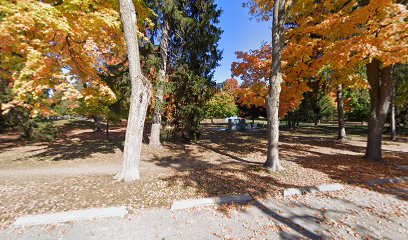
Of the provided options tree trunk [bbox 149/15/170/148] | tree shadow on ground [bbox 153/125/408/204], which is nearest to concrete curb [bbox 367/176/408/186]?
tree shadow on ground [bbox 153/125/408/204]

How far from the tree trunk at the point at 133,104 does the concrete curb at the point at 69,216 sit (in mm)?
1896

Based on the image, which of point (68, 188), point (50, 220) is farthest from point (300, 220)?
point (68, 188)

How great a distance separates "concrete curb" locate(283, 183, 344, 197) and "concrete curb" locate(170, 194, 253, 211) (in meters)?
1.19

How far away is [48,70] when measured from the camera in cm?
596

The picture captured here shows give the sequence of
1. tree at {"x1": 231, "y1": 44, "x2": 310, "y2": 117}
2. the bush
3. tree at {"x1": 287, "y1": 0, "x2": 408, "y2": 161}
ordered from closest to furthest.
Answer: tree at {"x1": 287, "y1": 0, "x2": 408, "y2": 161} → tree at {"x1": 231, "y1": 44, "x2": 310, "y2": 117} → the bush

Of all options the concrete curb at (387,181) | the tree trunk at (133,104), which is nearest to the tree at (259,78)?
the concrete curb at (387,181)

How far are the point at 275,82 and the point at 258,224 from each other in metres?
5.41

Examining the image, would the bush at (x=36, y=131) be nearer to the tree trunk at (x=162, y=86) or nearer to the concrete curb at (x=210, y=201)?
the tree trunk at (x=162, y=86)

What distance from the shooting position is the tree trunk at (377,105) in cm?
827

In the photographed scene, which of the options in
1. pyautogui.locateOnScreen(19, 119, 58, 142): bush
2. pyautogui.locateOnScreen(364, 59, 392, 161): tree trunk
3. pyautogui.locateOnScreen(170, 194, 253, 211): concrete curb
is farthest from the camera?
pyautogui.locateOnScreen(19, 119, 58, 142): bush

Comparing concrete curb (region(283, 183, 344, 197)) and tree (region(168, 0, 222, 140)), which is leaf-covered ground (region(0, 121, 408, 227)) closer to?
concrete curb (region(283, 183, 344, 197))

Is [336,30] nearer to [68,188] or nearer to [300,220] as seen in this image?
[300,220]

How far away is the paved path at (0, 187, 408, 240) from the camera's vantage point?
139 inches

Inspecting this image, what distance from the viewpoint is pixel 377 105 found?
8.56m
